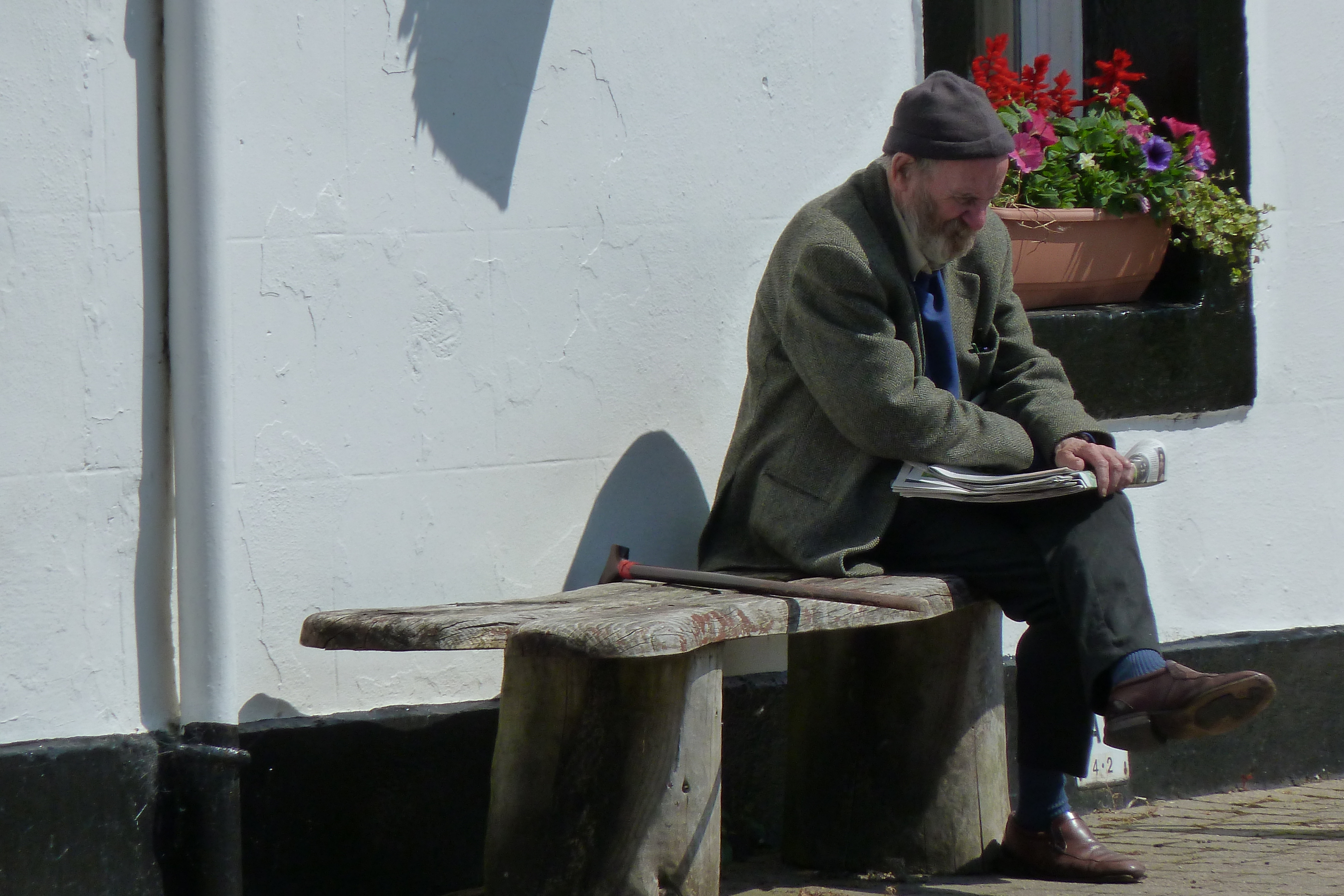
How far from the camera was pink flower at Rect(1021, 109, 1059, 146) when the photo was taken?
4.10 m

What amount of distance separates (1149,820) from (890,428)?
1.46 meters

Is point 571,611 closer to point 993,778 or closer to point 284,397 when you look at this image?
point 284,397

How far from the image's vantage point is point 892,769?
346 cm

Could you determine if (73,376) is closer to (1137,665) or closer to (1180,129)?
(1137,665)

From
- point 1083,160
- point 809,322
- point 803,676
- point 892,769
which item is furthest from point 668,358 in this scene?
point 1083,160

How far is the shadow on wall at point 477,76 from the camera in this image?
3.21m

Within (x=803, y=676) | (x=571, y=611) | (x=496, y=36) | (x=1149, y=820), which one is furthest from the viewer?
(x=1149, y=820)

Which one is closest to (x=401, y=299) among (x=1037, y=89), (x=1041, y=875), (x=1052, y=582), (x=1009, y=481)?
(x=1009, y=481)

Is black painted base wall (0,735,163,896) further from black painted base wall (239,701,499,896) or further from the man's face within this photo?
the man's face

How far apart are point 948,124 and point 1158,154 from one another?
1160 mm

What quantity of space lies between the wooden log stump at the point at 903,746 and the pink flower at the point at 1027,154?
3.97ft

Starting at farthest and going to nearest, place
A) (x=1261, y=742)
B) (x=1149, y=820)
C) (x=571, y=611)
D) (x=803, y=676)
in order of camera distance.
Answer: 1. (x=1261, y=742)
2. (x=1149, y=820)
3. (x=803, y=676)
4. (x=571, y=611)

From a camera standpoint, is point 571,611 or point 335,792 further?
point 335,792

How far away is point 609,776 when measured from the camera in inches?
110
